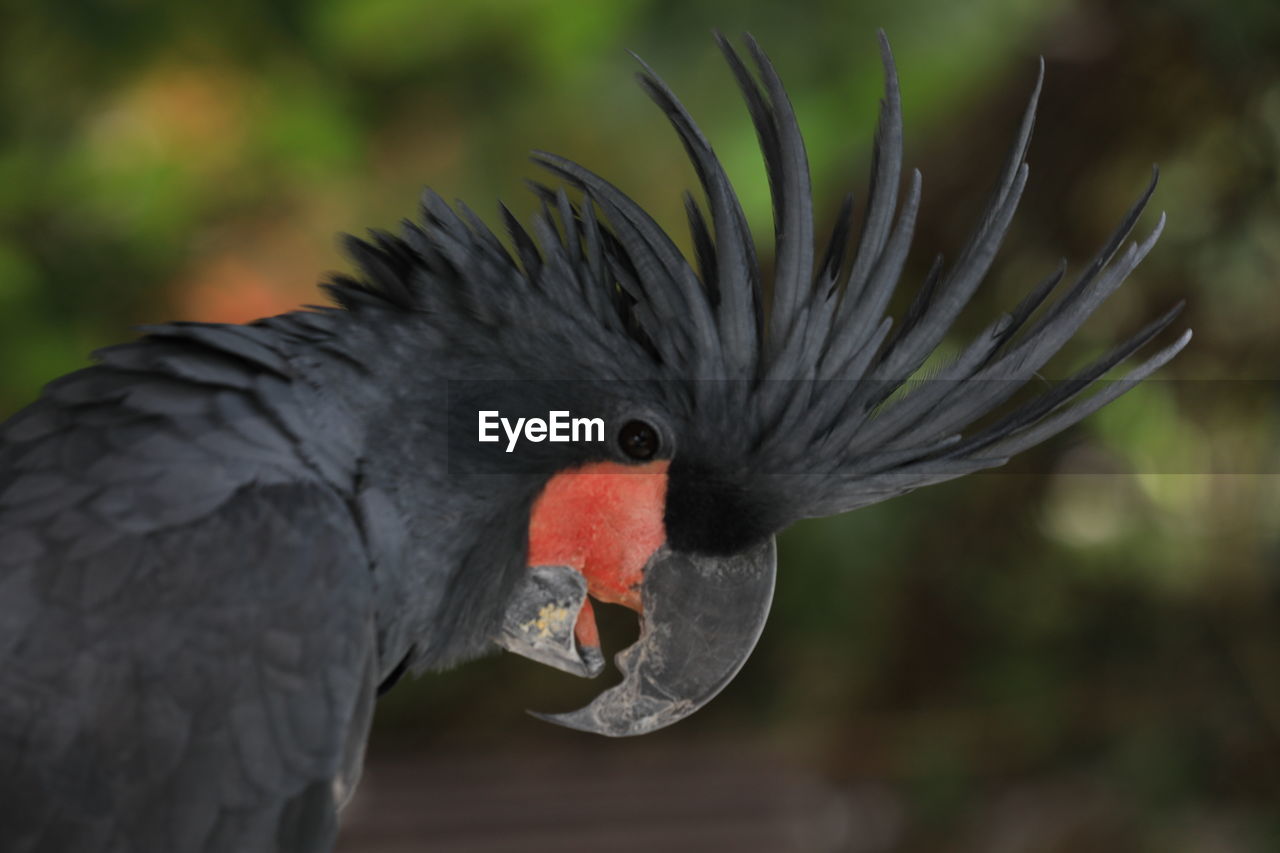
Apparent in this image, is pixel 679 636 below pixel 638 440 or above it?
below

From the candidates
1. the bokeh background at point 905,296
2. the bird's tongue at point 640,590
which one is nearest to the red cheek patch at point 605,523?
the bird's tongue at point 640,590

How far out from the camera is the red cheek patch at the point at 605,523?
129 centimetres

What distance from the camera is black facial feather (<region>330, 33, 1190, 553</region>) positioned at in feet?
4.11

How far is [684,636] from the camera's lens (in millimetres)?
1308

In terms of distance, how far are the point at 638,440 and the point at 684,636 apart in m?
0.23

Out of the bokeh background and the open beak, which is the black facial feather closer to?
the open beak

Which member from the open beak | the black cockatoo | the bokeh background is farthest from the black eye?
the bokeh background

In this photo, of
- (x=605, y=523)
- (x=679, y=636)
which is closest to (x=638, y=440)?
(x=605, y=523)

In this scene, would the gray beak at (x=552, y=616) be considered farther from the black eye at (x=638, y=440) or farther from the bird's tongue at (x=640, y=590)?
the black eye at (x=638, y=440)

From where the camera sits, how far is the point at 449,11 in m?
2.71

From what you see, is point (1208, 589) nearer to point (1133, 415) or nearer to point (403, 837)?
point (1133, 415)

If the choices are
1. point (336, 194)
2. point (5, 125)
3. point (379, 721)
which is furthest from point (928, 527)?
point (5, 125)

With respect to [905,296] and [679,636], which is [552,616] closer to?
[679,636]

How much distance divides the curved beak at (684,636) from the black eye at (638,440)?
0.36 ft
